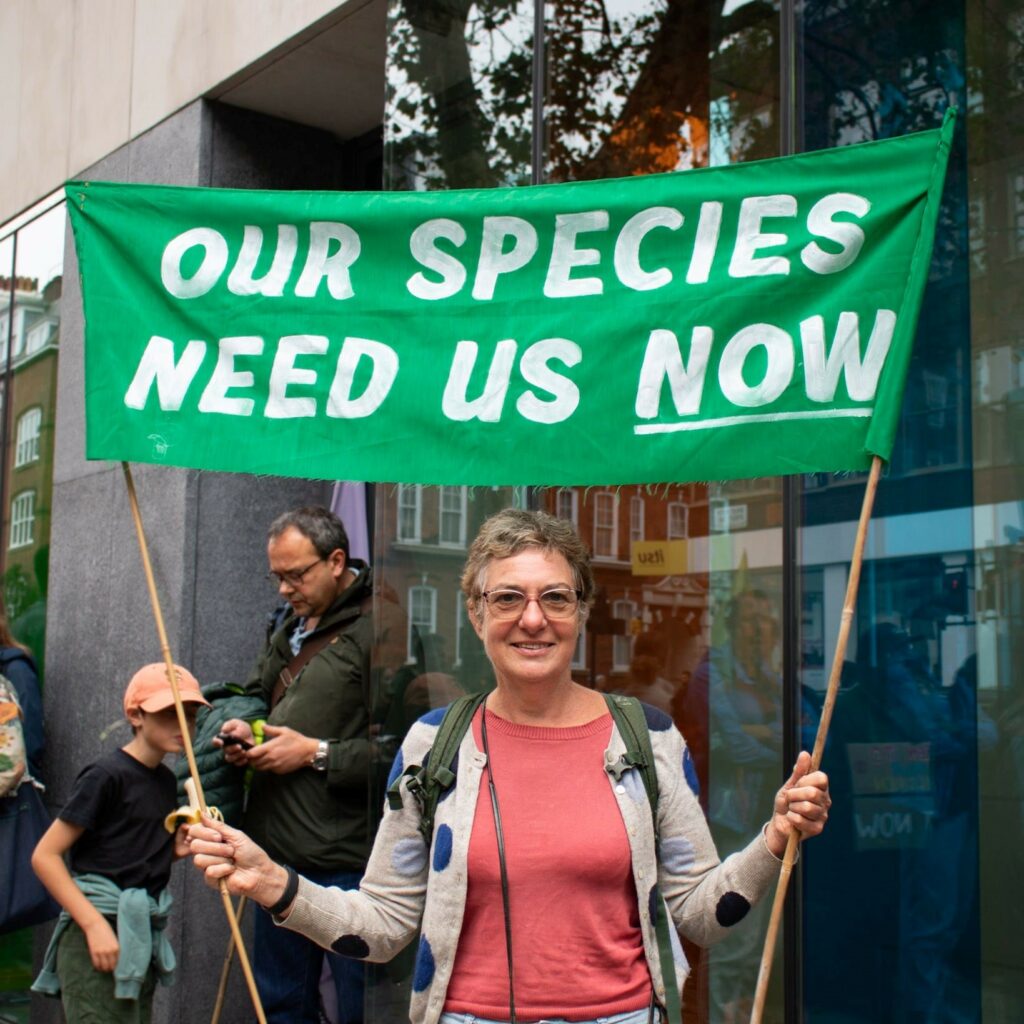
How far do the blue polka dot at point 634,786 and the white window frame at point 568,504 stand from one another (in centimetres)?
252

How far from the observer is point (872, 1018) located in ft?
14.2

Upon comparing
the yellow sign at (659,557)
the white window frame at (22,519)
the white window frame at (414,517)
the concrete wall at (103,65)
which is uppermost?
the concrete wall at (103,65)

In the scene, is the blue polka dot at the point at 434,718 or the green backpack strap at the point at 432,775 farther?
the blue polka dot at the point at 434,718

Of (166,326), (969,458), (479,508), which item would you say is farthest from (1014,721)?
(166,326)

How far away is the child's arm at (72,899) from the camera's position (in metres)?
4.34

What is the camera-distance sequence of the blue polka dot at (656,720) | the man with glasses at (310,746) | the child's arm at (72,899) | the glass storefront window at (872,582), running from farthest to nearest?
1. the man with glasses at (310,746)
2. the child's arm at (72,899)
3. the glass storefront window at (872,582)
4. the blue polka dot at (656,720)

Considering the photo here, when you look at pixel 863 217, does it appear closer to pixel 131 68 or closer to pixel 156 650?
pixel 156 650

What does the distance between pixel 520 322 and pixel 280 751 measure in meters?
2.13

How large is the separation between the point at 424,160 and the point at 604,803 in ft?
12.7

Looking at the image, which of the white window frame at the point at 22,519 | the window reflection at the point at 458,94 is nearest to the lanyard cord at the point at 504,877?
the window reflection at the point at 458,94

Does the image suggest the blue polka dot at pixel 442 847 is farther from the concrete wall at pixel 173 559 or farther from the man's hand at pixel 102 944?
the concrete wall at pixel 173 559

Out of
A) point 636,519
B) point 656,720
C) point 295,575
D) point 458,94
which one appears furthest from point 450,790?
point 458,94

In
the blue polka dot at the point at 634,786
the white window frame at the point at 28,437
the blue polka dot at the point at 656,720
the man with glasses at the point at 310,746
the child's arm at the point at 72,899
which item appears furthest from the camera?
the white window frame at the point at 28,437

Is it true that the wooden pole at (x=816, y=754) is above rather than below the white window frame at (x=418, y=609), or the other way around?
below
